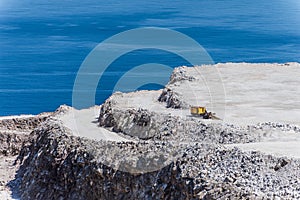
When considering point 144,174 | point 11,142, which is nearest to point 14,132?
point 11,142

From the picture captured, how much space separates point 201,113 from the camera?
141 ft

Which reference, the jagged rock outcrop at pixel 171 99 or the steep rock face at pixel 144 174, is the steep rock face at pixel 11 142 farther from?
the jagged rock outcrop at pixel 171 99

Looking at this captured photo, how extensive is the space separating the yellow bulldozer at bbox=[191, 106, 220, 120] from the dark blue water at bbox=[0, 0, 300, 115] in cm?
5070

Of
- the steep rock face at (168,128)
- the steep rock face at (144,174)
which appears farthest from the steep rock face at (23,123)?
the steep rock face at (168,128)

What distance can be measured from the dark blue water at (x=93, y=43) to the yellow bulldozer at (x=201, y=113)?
50.7 metres

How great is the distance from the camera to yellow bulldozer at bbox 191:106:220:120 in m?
42.5

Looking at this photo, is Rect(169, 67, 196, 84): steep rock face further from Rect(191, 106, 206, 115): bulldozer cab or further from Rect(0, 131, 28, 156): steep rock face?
Rect(0, 131, 28, 156): steep rock face

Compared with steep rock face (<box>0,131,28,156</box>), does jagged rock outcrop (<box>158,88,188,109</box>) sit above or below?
A: above

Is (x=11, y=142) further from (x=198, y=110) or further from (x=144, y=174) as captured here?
(x=144, y=174)

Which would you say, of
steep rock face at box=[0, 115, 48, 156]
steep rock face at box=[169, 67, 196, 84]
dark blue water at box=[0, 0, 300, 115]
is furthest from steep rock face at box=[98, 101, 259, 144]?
dark blue water at box=[0, 0, 300, 115]

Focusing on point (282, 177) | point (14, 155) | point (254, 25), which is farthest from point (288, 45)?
point (282, 177)

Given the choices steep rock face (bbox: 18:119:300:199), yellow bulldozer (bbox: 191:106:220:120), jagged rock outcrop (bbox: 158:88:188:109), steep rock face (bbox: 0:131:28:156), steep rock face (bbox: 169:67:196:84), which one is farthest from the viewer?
steep rock face (bbox: 0:131:28:156)

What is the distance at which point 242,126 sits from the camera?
3953 cm

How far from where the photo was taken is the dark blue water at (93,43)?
338ft
